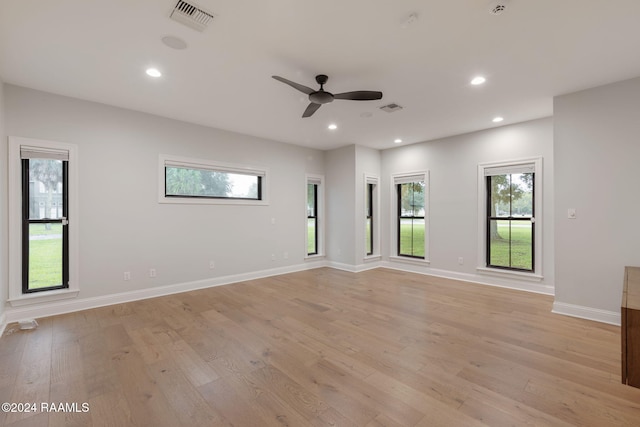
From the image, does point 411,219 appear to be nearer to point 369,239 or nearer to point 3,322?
point 369,239

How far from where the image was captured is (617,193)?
3.25 m

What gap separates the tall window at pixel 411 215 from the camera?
6.11 m

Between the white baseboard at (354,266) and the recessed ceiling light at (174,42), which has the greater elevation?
the recessed ceiling light at (174,42)

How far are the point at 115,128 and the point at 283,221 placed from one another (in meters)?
3.25

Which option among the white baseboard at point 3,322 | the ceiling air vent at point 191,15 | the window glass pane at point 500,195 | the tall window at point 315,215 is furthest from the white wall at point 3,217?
the window glass pane at point 500,195

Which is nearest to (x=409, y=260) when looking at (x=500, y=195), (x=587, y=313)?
(x=500, y=195)

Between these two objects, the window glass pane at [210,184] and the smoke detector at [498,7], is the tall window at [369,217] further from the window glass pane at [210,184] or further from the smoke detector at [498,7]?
the smoke detector at [498,7]

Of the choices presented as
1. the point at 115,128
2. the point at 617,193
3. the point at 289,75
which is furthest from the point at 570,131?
the point at 115,128

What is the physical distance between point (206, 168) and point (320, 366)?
387 centimetres

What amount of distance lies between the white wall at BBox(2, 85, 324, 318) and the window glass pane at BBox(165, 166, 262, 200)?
25cm

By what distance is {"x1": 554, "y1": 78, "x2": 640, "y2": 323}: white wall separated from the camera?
10.5ft

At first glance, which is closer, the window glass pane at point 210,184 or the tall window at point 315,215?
the window glass pane at point 210,184

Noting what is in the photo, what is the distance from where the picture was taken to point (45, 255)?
3602 millimetres

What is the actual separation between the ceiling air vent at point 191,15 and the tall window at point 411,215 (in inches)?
194
